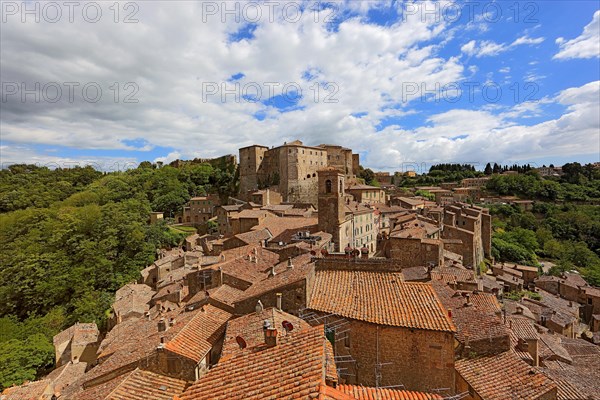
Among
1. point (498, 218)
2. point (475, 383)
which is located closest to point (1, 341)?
point (475, 383)

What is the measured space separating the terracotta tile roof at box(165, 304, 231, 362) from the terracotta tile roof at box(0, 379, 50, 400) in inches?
453

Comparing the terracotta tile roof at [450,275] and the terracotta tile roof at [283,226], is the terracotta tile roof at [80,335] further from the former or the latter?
the terracotta tile roof at [450,275]

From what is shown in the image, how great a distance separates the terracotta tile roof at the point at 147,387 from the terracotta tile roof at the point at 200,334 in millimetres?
775

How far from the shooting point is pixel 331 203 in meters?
28.4

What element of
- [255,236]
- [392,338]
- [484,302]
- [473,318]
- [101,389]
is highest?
[255,236]

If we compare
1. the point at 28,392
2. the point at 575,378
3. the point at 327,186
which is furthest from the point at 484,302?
the point at 28,392

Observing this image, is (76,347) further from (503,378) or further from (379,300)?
(503,378)

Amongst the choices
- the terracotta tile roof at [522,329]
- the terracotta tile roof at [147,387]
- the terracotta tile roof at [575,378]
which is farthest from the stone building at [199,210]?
the terracotta tile roof at [575,378]

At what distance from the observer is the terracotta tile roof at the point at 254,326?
776 cm

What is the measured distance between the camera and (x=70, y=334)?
23984 mm

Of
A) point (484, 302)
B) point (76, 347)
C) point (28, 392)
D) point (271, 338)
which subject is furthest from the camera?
point (76, 347)

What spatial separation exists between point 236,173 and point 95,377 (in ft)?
214

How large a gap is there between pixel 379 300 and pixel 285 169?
53896 millimetres

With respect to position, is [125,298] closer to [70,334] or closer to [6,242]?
[70,334]
